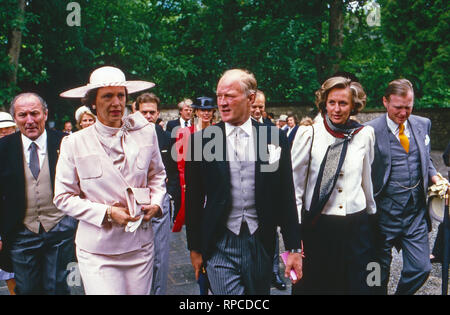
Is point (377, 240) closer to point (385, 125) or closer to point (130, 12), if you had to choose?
point (385, 125)

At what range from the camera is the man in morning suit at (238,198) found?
2.88 meters

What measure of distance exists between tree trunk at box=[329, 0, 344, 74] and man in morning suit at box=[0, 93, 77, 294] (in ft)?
58.1

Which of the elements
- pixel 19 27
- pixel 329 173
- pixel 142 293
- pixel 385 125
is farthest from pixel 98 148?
pixel 19 27

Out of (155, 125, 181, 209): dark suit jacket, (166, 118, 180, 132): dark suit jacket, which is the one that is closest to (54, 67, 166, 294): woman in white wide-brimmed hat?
(155, 125, 181, 209): dark suit jacket

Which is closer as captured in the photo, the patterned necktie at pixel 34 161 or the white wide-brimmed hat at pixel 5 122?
the patterned necktie at pixel 34 161

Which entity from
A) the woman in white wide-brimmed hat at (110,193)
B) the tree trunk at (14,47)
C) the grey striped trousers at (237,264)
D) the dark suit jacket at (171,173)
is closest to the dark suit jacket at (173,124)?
the dark suit jacket at (171,173)

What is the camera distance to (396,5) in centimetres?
2064

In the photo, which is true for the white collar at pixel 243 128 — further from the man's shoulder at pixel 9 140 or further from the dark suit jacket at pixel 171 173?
the man's shoulder at pixel 9 140

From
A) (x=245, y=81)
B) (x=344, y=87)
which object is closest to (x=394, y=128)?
(x=344, y=87)

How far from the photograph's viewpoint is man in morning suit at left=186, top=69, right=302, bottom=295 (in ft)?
9.44

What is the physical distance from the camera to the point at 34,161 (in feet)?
12.3

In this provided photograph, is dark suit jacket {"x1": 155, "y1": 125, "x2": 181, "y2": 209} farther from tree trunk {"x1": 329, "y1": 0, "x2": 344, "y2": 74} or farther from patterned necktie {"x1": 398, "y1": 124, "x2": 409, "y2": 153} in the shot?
tree trunk {"x1": 329, "y1": 0, "x2": 344, "y2": 74}
